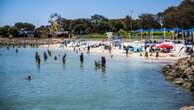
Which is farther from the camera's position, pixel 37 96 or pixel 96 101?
pixel 37 96

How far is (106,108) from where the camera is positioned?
32438mm

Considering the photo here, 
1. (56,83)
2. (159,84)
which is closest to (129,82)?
(159,84)

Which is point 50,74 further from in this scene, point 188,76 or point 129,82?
point 188,76

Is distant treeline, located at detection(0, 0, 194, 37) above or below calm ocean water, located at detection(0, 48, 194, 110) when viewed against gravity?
above

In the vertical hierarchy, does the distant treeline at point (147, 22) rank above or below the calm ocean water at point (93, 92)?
above

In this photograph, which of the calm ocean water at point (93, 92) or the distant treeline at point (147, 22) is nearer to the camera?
the calm ocean water at point (93, 92)

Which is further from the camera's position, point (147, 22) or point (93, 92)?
→ point (147, 22)

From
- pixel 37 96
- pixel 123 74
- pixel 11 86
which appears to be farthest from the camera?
pixel 123 74

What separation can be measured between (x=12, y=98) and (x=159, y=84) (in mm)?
14840

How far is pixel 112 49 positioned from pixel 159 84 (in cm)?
6641

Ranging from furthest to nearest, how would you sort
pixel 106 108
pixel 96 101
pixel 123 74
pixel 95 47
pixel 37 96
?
1. pixel 95 47
2. pixel 123 74
3. pixel 37 96
4. pixel 96 101
5. pixel 106 108

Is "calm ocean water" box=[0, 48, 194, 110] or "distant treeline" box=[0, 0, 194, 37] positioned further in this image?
"distant treeline" box=[0, 0, 194, 37]

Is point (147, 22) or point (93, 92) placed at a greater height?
point (147, 22)

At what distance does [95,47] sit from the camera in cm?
12275
